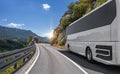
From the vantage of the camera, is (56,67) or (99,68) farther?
(56,67)

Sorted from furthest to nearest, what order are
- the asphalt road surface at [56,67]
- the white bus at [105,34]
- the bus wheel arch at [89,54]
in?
the bus wheel arch at [89,54] → the asphalt road surface at [56,67] → the white bus at [105,34]

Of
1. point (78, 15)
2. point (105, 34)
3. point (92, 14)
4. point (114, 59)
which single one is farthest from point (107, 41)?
point (78, 15)

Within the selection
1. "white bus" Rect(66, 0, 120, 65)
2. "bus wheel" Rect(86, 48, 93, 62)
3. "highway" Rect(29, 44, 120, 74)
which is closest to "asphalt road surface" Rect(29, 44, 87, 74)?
"highway" Rect(29, 44, 120, 74)

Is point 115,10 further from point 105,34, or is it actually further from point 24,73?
point 24,73

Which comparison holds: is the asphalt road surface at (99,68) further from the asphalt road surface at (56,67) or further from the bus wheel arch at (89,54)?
the bus wheel arch at (89,54)

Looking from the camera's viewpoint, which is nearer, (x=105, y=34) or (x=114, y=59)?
(x=114, y=59)

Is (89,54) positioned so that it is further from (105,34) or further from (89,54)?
(105,34)

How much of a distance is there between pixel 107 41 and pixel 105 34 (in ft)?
1.75

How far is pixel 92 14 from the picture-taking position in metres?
15.9

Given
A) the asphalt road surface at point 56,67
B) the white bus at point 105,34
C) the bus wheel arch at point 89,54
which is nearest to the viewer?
the white bus at point 105,34

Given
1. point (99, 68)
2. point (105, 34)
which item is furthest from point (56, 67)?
point (105, 34)

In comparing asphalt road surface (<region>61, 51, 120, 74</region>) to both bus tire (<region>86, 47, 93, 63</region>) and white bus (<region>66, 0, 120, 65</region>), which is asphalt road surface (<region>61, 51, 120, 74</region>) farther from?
bus tire (<region>86, 47, 93, 63</region>)

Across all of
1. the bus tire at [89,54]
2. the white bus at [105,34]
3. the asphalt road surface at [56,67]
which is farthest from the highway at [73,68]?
the white bus at [105,34]

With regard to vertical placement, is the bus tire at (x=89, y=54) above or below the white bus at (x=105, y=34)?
below
